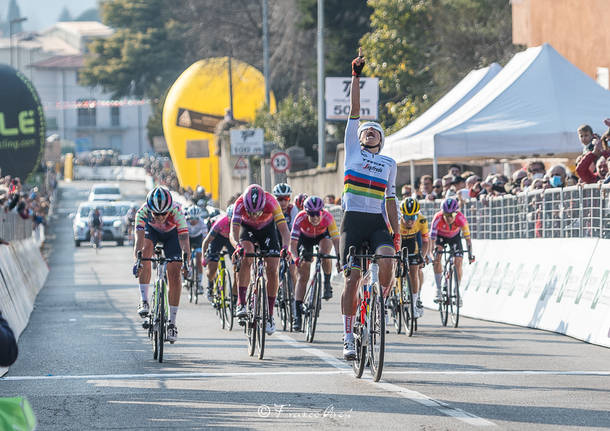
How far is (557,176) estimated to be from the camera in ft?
61.1

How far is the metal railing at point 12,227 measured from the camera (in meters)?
22.6

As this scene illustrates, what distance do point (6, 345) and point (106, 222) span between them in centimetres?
4495

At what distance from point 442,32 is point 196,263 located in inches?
816

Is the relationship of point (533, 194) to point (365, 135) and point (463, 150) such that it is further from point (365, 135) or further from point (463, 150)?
point (365, 135)

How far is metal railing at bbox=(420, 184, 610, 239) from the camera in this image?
1559 centimetres

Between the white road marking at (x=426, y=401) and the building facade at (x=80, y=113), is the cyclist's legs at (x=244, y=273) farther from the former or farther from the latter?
the building facade at (x=80, y=113)

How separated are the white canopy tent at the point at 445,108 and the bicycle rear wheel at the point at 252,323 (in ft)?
41.8

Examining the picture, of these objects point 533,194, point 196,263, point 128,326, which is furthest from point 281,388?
point 196,263

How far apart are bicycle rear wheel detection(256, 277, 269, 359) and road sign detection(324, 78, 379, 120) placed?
1832 centimetres

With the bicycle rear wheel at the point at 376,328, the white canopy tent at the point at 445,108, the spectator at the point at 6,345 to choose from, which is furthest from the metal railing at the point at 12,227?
the spectator at the point at 6,345

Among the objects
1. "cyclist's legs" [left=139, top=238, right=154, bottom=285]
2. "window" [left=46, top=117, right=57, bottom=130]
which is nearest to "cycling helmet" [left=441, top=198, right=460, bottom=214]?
"cyclist's legs" [left=139, top=238, right=154, bottom=285]

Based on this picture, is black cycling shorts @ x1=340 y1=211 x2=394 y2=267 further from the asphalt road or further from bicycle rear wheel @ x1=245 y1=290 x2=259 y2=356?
bicycle rear wheel @ x1=245 y1=290 x2=259 y2=356

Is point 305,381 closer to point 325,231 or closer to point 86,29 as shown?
point 325,231

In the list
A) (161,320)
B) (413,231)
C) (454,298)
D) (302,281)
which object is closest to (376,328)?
(161,320)
